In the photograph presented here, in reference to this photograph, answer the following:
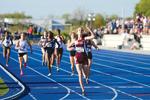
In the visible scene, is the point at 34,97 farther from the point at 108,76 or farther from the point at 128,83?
the point at 108,76

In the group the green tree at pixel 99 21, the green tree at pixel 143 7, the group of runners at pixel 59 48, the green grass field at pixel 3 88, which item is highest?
the group of runners at pixel 59 48

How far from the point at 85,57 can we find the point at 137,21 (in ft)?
110

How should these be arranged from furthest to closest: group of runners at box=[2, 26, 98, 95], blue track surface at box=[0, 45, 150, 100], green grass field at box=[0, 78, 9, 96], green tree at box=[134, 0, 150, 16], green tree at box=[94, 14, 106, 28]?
1. green tree at box=[94, 14, 106, 28]
2. green tree at box=[134, 0, 150, 16]
3. green grass field at box=[0, 78, 9, 96]
4. group of runners at box=[2, 26, 98, 95]
5. blue track surface at box=[0, 45, 150, 100]

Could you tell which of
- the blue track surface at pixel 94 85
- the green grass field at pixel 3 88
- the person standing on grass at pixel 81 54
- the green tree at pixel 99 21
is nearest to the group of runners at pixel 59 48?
the person standing on grass at pixel 81 54

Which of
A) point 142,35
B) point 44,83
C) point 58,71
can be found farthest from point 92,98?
point 142,35

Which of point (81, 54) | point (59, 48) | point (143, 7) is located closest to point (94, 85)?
point (81, 54)

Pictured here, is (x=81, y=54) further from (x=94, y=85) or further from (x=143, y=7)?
(x=143, y=7)

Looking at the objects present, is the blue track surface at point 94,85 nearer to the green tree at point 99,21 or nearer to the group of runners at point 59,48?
the group of runners at point 59,48

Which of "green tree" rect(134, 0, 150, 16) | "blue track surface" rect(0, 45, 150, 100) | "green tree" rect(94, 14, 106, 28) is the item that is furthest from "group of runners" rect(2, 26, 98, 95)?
"green tree" rect(94, 14, 106, 28)

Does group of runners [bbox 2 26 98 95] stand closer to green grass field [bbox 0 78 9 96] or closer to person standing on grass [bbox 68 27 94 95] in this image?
person standing on grass [bbox 68 27 94 95]

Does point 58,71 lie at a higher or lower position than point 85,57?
lower

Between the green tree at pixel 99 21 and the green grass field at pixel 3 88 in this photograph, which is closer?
the green grass field at pixel 3 88

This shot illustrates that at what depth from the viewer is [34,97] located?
16.8m

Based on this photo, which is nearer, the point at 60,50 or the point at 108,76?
the point at 108,76
